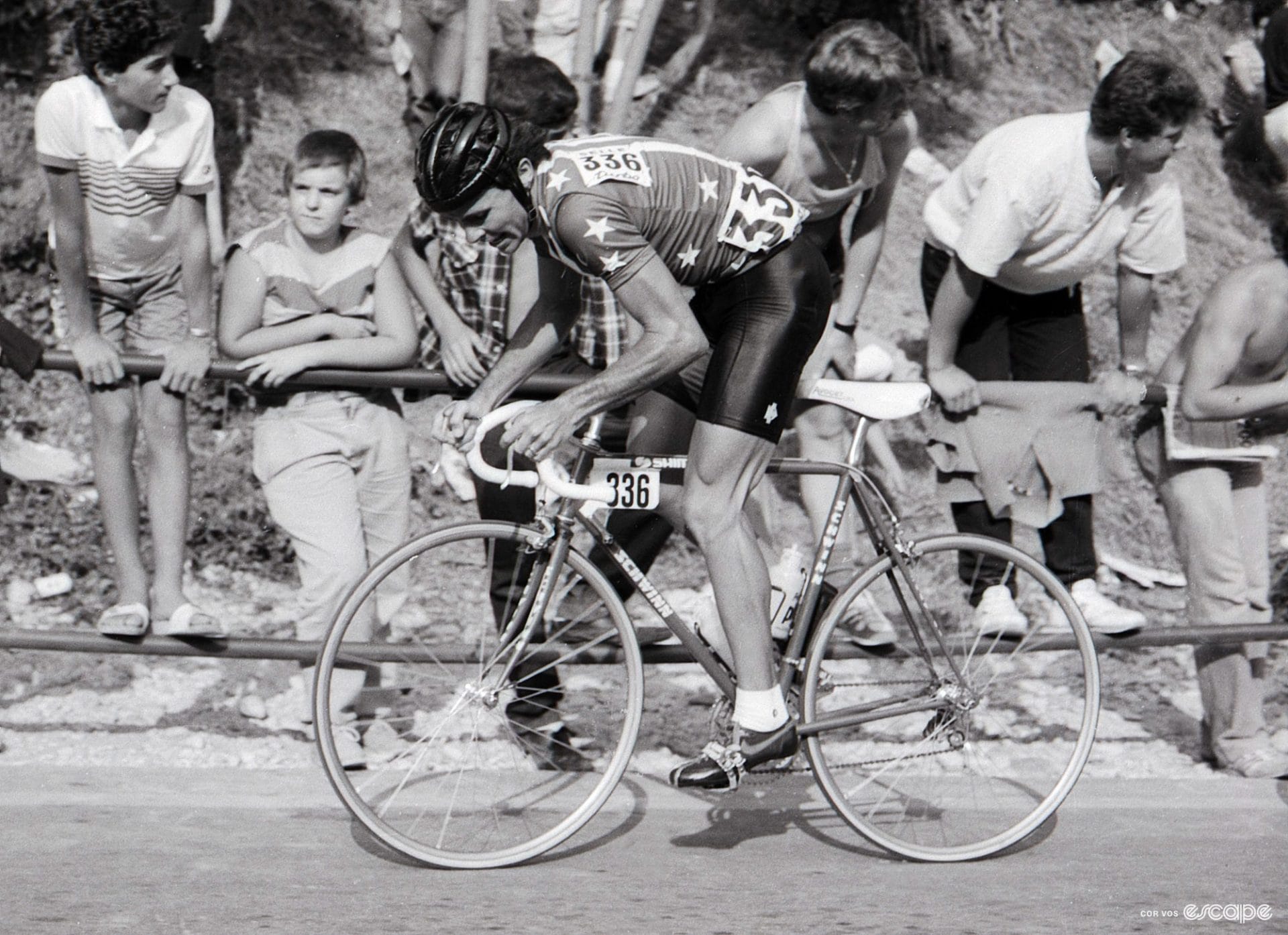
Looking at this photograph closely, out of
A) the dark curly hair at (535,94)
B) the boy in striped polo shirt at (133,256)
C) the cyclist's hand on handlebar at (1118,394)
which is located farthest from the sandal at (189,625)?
the cyclist's hand on handlebar at (1118,394)

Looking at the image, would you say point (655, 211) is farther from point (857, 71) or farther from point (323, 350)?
point (323, 350)

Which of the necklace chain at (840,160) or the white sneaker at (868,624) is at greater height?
the necklace chain at (840,160)

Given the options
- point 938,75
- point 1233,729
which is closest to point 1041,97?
point 938,75

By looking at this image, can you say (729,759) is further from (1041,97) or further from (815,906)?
(1041,97)

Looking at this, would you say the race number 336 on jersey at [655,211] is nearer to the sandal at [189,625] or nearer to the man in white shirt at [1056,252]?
the man in white shirt at [1056,252]

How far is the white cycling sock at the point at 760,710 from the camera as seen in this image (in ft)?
14.3

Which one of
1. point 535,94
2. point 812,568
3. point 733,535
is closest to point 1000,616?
point 812,568

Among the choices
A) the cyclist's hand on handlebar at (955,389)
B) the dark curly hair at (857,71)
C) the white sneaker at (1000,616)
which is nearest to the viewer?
the dark curly hair at (857,71)

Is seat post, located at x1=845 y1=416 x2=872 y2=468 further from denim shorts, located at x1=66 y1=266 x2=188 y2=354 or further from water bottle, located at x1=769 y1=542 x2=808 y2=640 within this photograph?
denim shorts, located at x1=66 y1=266 x2=188 y2=354

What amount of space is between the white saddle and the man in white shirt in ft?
2.05

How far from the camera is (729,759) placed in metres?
4.32

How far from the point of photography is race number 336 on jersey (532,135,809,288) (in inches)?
153

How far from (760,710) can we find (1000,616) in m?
0.94

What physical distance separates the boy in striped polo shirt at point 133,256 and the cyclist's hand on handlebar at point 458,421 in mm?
789
